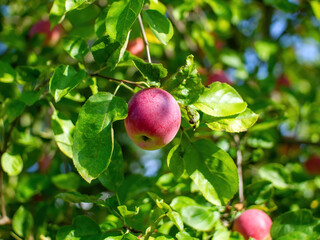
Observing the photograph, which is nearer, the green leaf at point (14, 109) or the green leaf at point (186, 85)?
the green leaf at point (186, 85)

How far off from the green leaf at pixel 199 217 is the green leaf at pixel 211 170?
0.17 meters

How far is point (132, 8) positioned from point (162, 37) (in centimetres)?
15

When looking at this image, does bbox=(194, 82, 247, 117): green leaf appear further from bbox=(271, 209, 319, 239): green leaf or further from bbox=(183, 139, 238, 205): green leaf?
bbox=(271, 209, 319, 239): green leaf

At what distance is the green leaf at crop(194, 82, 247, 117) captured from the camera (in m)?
1.01

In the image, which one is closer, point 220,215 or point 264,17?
point 220,215

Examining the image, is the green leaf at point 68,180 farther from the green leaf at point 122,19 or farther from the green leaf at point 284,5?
Result: the green leaf at point 284,5

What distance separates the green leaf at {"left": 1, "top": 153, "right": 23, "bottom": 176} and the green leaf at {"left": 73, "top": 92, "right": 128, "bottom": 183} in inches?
27.6

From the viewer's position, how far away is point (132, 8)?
3.28 feet

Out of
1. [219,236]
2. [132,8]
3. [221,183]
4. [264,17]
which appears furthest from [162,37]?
[264,17]

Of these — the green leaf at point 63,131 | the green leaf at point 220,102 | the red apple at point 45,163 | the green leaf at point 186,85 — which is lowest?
the red apple at point 45,163

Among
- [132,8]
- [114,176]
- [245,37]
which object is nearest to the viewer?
[132,8]

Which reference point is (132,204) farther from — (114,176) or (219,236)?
(219,236)

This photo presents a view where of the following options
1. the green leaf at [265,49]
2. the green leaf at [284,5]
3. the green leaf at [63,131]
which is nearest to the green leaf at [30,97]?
the green leaf at [63,131]

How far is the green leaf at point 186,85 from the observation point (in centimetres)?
99
